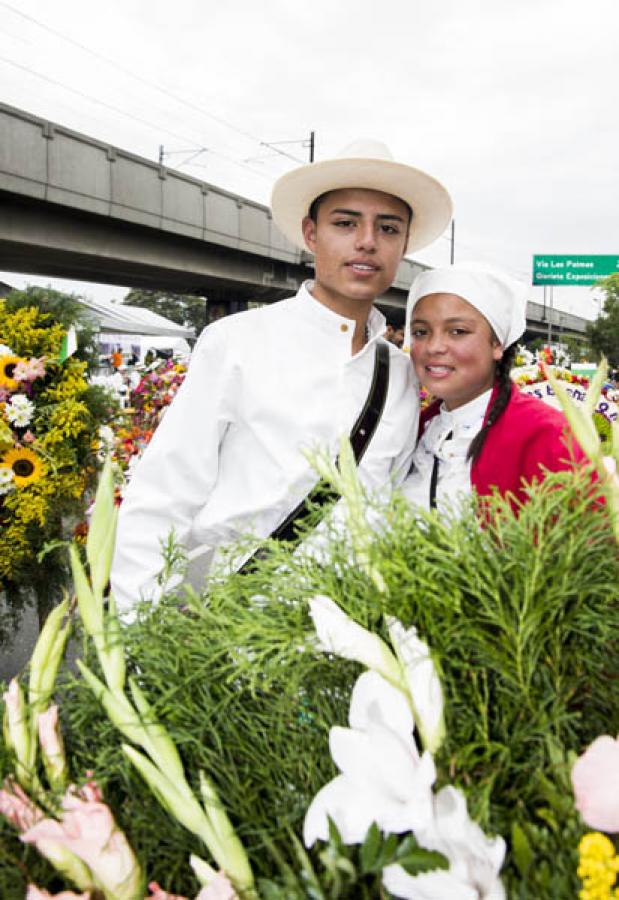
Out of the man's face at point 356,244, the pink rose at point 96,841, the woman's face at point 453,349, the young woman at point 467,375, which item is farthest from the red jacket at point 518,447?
the pink rose at point 96,841

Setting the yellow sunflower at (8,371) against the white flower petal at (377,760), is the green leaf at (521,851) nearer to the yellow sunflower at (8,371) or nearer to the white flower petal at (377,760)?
the white flower petal at (377,760)

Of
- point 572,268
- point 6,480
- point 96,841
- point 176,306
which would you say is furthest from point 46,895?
point 176,306

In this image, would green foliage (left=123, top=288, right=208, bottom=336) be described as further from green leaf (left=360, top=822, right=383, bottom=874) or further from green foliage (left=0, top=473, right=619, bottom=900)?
green leaf (left=360, top=822, right=383, bottom=874)

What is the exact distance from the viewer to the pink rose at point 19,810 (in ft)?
2.47

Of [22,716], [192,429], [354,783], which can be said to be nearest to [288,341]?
[192,429]

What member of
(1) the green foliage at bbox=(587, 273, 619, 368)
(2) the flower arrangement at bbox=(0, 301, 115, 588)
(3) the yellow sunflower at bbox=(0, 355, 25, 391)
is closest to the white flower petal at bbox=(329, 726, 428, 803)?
(2) the flower arrangement at bbox=(0, 301, 115, 588)

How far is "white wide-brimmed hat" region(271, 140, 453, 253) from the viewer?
246cm

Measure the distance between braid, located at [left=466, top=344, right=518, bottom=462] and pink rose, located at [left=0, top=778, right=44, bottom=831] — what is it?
5.36ft

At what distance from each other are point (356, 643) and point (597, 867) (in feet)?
0.78

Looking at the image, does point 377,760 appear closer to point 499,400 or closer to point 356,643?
point 356,643

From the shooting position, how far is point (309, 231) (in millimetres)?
2742

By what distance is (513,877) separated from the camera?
0.63 metres

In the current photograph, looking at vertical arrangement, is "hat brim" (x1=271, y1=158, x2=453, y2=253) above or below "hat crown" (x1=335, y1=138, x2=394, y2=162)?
below

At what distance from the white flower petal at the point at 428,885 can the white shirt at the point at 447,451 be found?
1.59 m
